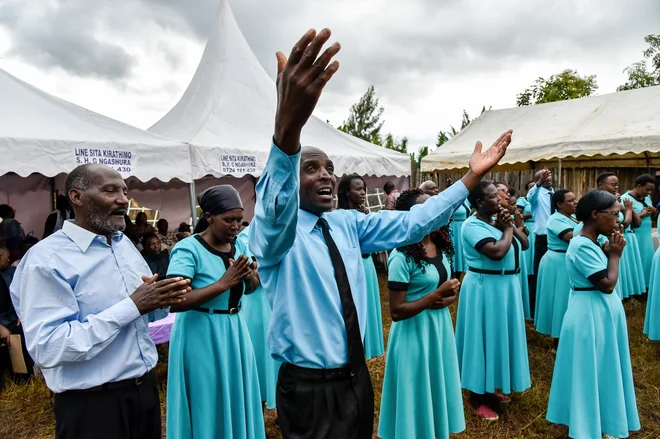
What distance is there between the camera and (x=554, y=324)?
5277 mm

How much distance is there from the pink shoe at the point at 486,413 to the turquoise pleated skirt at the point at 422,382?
3.11 ft

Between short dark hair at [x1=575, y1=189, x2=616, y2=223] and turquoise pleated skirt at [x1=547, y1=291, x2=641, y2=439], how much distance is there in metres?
0.58

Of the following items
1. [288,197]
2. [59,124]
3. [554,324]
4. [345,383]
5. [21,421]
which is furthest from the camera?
[59,124]

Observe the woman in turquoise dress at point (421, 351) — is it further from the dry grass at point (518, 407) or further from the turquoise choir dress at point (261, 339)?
the turquoise choir dress at point (261, 339)

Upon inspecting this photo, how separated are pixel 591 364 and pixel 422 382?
124 centimetres

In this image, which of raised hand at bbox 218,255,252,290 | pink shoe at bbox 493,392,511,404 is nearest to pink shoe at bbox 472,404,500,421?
pink shoe at bbox 493,392,511,404

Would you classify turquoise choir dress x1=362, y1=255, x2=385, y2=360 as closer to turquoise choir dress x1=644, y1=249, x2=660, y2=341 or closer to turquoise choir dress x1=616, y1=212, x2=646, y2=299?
turquoise choir dress x1=644, y1=249, x2=660, y2=341

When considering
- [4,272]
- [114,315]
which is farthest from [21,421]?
[114,315]

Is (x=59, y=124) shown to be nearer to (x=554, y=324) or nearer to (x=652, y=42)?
(x=554, y=324)

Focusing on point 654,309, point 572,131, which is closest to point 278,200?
point 654,309

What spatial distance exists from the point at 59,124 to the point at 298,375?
217 inches

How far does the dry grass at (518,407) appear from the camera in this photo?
144 inches

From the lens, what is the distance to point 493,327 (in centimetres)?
385

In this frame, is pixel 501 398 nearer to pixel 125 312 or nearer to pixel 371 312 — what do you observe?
pixel 371 312
